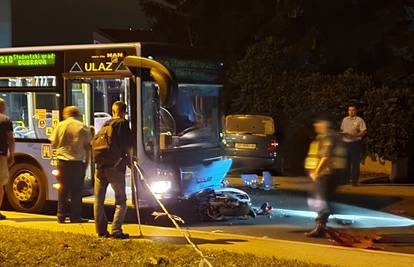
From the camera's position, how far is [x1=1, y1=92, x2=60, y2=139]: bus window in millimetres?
10992

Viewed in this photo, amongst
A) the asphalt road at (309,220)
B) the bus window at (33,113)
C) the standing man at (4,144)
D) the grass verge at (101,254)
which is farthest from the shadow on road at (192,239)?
the bus window at (33,113)

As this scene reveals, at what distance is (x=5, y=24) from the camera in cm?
2147

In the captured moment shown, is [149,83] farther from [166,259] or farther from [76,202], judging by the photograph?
[166,259]

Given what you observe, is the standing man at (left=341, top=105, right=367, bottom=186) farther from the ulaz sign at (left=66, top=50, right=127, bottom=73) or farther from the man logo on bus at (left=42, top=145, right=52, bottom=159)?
the man logo on bus at (left=42, top=145, right=52, bottom=159)

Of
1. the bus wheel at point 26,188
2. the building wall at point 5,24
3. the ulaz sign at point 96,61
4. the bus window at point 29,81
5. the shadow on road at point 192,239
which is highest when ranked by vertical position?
the building wall at point 5,24

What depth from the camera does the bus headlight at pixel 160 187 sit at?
1000cm

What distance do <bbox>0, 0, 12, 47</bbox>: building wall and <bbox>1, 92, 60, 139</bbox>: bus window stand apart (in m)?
10.5

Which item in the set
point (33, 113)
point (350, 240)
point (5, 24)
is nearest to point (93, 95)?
point (33, 113)

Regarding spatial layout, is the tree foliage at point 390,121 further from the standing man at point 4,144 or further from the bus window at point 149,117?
the standing man at point 4,144

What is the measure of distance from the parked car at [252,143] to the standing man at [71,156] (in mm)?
7482

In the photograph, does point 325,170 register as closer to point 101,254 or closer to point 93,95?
point 101,254

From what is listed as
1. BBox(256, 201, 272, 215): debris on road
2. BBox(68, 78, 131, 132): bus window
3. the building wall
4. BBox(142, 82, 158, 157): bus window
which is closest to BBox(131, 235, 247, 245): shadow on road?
BBox(142, 82, 158, 157): bus window

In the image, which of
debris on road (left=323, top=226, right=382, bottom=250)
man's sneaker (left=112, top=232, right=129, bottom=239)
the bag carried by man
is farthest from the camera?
debris on road (left=323, top=226, right=382, bottom=250)

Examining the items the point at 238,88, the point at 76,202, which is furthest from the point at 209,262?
the point at 238,88
